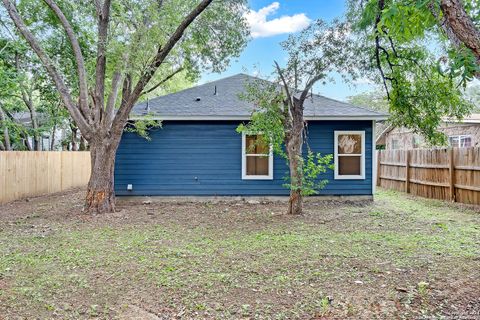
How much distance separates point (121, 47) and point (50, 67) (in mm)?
1638

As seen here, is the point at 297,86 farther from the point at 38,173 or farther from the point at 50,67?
the point at 38,173

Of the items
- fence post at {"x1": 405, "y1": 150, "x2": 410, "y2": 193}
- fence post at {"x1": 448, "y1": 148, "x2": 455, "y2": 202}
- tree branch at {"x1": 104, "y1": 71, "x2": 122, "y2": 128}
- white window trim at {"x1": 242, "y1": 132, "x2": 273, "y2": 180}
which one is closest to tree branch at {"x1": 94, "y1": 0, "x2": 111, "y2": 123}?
tree branch at {"x1": 104, "y1": 71, "x2": 122, "y2": 128}

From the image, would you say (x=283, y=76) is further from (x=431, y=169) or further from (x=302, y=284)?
(x=431, y=169)

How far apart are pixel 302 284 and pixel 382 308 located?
33.7 inches

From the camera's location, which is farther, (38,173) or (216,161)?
(38,173)

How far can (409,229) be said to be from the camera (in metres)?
6.89

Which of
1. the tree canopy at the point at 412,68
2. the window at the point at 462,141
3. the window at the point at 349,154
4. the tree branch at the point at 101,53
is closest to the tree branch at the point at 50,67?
the tree branch at the point at 101,53

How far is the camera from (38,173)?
12047mm

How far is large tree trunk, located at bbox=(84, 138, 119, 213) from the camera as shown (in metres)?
8.34

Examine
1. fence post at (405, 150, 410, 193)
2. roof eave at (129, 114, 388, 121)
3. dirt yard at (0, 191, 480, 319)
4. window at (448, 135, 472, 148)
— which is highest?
roof eave at (129, 114, 388, 121)

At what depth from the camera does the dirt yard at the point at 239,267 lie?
3455 mm

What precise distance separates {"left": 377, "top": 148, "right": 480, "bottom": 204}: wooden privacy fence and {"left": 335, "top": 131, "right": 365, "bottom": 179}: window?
241 cm

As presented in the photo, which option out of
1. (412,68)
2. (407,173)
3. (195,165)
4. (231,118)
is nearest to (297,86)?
(412,68)

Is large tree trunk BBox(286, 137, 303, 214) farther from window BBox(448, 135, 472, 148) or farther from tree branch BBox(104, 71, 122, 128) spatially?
window BBox(448, 135, 472, 148)
